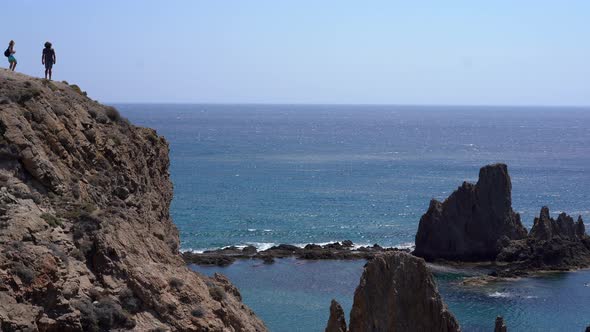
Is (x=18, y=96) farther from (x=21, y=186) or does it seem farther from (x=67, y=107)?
(x=21, y=186)

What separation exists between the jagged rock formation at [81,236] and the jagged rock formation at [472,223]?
5623cm

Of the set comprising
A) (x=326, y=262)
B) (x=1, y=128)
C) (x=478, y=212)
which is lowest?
(x=326, y=262)

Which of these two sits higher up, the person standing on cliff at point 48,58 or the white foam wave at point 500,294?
the person standing on cliff at point 48,58

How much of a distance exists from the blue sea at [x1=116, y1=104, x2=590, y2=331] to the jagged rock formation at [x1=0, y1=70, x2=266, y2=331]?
104 feet

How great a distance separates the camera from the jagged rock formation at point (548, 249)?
239 feet

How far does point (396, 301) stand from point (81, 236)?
1246 cm

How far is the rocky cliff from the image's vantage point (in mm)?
27047

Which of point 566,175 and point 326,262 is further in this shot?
point 566,175

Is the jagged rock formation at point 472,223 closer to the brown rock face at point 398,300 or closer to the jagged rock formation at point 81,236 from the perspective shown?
the brown rock face at point 398,300

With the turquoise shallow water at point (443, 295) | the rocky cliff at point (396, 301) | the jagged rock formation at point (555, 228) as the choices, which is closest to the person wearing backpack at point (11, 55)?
the rocky cliff at point (396, 301)

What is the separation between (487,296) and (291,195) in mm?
50411

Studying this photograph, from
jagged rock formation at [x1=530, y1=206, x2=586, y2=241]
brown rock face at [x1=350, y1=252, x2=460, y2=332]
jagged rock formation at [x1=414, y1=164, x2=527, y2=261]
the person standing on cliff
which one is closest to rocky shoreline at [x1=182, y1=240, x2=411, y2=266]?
jagged rock formation at [x1=414, y1=164, x2=527, y2=261]

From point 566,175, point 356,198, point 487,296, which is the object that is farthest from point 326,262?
point 566,175

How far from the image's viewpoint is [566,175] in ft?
445
